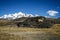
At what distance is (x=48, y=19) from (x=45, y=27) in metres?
0.35

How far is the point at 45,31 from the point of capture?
5.84 m

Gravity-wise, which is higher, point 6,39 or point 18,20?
point 18,20

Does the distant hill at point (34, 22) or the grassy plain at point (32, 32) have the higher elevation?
the distant hill at point (34, 22)

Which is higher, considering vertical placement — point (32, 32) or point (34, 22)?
point (34, 22)

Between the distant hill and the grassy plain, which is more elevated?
the distant hill

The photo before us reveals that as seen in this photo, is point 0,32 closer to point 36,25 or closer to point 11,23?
point 11,23

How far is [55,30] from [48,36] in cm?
59

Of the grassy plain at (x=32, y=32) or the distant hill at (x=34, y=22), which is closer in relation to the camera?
the grassy plain at (x=32, y=32)

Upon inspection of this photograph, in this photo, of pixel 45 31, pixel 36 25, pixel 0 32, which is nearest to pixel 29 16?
pixel 36 25

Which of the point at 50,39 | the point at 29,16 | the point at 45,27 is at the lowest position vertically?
the point at 50,39

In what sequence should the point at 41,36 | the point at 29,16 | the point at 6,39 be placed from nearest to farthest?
the point at 6,39 → the point at 41,36 → the point at 29,16

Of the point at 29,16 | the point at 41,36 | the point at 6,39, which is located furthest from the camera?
the point at 29,16

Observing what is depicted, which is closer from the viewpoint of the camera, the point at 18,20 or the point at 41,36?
the point at 41,36

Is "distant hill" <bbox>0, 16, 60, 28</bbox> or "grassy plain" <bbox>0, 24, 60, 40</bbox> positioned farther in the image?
"distant hill" <bbox>0, 16, 60, 28</bbox>
